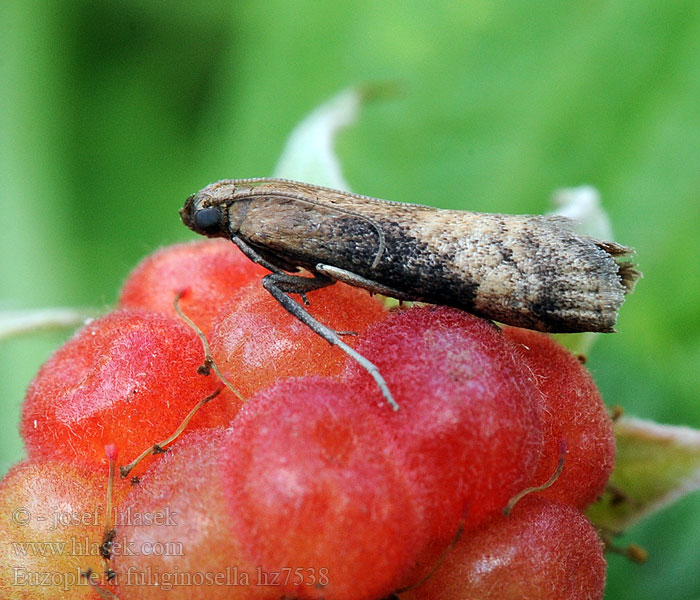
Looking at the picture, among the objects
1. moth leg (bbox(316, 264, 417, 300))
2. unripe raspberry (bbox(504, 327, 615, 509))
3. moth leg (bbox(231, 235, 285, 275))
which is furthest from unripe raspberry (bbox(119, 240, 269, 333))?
unripe raspberry (bbox(504, 327, 615, 509))

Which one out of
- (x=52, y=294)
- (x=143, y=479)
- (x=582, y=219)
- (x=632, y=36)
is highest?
(x=632, y=36)

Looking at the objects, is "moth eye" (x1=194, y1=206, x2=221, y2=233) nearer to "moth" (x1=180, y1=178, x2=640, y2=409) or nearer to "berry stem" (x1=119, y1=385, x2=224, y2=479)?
"moth" (x1=180, y1=178, x2=640, y2=409)

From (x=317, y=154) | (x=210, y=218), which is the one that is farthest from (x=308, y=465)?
(x=317, y=154)

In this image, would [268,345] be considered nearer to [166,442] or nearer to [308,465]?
[166,442]

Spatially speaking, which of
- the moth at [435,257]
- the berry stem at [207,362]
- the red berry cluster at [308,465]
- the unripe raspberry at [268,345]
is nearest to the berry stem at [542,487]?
the red berry cluster at [308,465]

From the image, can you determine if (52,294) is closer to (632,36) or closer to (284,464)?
(632,36)

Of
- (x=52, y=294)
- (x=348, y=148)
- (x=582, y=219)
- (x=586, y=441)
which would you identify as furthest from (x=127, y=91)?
(x=586, y=441)
